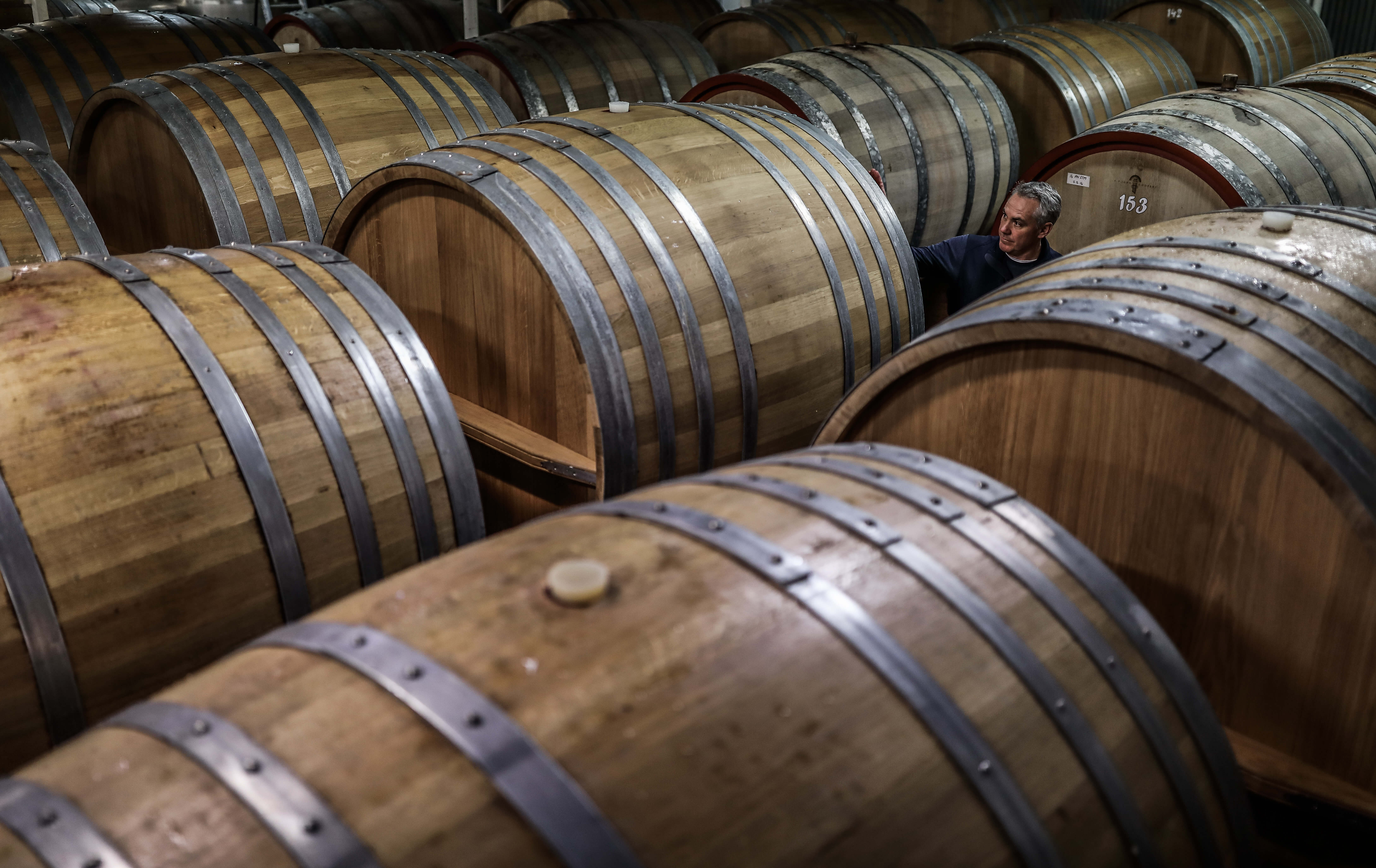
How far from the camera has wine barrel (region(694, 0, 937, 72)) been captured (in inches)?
328

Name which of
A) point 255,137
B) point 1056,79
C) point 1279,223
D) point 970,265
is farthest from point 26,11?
point 1279,223

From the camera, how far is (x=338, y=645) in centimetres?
153

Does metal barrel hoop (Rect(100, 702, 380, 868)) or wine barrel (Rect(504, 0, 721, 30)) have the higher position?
wine barrel (Rect(504, 0, 721, 30))

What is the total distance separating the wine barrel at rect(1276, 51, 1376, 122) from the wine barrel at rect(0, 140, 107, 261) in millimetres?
5987

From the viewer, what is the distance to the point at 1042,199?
442 cm

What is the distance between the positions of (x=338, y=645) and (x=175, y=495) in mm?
1116

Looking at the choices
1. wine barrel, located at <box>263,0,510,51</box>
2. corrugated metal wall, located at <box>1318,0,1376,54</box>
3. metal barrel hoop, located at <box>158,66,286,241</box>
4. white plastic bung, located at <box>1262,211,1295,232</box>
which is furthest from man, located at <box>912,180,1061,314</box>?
corrugated metal wall, located at <box>1318,0,1376,54</box>

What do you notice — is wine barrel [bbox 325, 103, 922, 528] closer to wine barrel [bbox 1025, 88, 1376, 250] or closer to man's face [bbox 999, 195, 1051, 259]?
man's face [bbox 999, 195, 1051, 259]

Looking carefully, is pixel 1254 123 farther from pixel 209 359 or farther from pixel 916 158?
pixel 209 359

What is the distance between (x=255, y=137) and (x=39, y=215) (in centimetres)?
103

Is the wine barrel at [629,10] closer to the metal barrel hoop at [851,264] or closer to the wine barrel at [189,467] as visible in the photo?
the metal barrel hoop at [851,264]

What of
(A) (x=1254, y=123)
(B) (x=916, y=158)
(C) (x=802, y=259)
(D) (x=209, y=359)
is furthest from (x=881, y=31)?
(D) (x=209, y=359)

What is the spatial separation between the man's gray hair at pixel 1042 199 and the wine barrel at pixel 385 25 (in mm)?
7127

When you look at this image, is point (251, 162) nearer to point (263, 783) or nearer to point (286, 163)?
point (286, 163)
